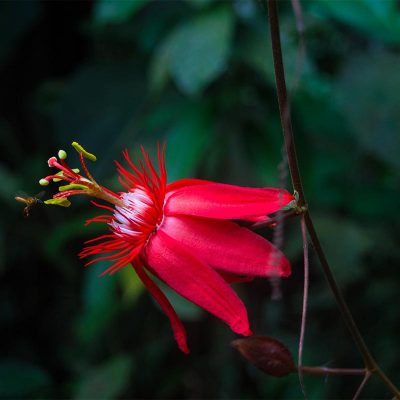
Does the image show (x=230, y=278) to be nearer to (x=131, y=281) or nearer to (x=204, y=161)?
(x=131, y=281)

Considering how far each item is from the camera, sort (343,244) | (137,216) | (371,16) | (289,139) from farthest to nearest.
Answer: (343,244) → (371,16) → (137,216) → (289,139)

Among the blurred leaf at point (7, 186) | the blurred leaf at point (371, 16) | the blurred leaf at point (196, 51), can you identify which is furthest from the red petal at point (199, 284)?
the blurred leaf at point (7, 186)

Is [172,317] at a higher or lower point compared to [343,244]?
higher

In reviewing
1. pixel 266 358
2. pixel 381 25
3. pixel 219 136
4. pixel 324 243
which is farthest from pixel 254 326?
pixel 266 358

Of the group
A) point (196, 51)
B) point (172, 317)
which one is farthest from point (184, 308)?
point (172, 317)

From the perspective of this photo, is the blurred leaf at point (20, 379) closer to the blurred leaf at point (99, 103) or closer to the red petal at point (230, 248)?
the blurred leaf at point (99, 103)

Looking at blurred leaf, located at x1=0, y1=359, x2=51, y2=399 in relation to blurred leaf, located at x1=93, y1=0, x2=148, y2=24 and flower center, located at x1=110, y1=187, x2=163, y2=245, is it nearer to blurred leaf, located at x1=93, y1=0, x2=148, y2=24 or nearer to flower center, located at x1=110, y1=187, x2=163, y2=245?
blurred leaf, located at x1=93, y1=0, x2=148, y2=24

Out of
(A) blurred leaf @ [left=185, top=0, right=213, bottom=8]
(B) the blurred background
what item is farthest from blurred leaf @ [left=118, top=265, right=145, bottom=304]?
(A) blurred leaf @ [left=185, top=0, right=213, bottom=8]
